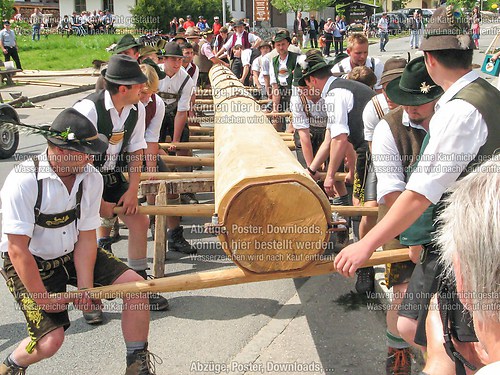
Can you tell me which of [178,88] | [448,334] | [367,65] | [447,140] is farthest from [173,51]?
[448,334]

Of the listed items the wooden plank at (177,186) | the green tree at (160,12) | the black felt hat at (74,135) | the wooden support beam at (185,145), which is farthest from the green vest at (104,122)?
the green tree at (160,12)

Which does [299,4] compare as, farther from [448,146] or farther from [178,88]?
[448,146]

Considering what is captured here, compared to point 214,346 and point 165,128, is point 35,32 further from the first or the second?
point 214,346

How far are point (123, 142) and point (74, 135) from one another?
1.56 meters

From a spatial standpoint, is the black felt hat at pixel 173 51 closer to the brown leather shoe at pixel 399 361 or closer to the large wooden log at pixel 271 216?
the large wooden log at pixel 271 216

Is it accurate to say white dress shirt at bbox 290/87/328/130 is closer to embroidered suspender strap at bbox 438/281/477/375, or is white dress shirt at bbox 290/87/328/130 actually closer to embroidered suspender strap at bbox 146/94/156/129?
embroidered suspender strap at bbox 146/94/156/129

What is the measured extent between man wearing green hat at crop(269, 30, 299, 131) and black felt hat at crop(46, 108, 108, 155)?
6313mm

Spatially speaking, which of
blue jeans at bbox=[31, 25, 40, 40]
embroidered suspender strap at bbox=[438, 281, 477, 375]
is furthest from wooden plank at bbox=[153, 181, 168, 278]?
blue jeans at bbox=[31, 25, 40, 40]

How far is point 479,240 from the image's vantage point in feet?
4.87

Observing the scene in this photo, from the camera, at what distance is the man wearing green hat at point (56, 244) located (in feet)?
11.0

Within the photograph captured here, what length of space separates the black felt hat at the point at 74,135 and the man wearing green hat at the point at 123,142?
0.96 m

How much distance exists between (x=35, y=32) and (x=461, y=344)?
37.4 meters

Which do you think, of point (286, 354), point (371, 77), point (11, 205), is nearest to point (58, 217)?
point (11, 205)

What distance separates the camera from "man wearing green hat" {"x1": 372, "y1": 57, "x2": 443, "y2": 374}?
350 cm
